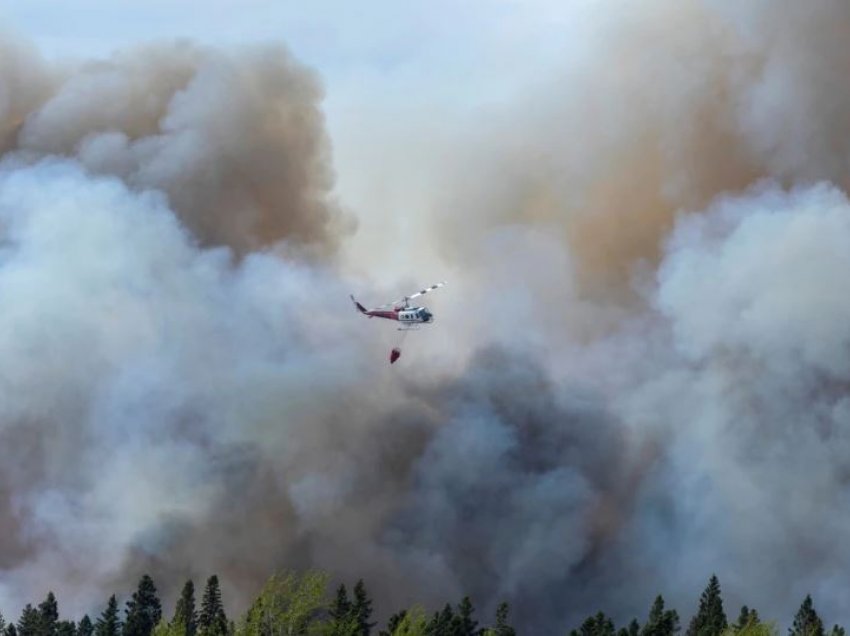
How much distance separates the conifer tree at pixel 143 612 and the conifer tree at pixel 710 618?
1818 cm

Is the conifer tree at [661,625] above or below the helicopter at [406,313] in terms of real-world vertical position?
below

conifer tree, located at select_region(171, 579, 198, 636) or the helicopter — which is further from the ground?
the helicopter

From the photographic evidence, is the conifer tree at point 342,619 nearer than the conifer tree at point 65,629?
Yes

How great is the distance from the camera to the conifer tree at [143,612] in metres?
71.7

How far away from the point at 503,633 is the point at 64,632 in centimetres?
1463

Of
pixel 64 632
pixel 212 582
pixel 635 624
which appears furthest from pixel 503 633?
pixel 64 632

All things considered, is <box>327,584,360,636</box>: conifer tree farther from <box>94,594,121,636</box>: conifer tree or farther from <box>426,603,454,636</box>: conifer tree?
<box>94,594,121,636</box>: conifer tree

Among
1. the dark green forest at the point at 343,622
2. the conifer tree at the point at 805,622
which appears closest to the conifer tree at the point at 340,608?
the dark green forest at the point at 343,622

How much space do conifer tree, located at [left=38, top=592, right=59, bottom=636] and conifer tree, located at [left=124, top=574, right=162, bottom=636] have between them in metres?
2.43

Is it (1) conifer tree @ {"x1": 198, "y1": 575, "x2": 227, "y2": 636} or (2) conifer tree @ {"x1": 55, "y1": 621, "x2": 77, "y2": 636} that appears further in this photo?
(1) conifer tree @ {"x1": 198, "y1": 575, "x2": 227, "y2": 636}

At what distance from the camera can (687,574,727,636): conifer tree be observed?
237 feet

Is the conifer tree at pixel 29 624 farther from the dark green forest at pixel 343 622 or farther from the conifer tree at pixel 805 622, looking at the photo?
the conifer tree at pixel 805 622

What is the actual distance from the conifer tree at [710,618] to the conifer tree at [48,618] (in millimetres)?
21467

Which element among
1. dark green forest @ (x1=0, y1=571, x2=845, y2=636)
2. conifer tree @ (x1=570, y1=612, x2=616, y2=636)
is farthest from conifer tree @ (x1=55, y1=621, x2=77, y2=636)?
conifer tree @ (x1=570, y1=612, x2=616, y2=636)
